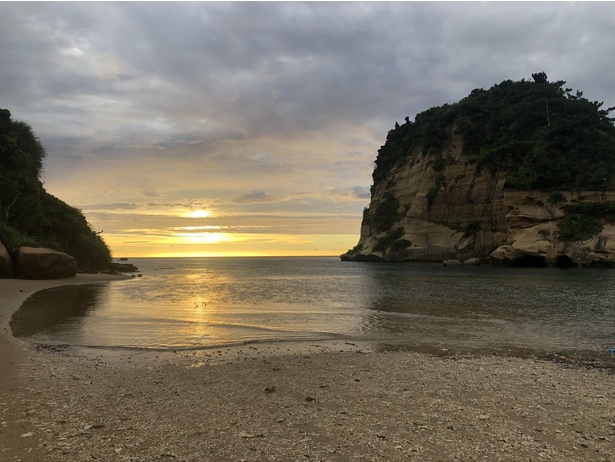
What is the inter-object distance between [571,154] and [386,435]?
75.1 meters

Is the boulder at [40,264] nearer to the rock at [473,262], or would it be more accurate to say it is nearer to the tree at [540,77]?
the rock at [473,262]

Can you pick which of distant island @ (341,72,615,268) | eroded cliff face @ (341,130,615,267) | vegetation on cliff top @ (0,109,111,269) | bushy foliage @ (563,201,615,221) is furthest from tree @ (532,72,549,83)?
vegetation on cliff top @ (0,109,111,269)

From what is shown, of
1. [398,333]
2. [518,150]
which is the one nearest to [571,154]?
[518,150]

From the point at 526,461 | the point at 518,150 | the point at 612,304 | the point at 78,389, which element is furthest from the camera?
the point at 518,150

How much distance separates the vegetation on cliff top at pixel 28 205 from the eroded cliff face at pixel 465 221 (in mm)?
63134

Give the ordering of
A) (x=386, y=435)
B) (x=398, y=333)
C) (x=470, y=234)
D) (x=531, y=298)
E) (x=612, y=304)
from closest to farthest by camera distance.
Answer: (x=386, y=435), (x=398, y=333), (x=612, y=304), (x=531, y=298), (x=470, y=234)

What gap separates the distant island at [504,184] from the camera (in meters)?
60.7

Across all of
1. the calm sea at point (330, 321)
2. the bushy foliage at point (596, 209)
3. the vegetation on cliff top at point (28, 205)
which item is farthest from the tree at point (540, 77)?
the vegetation on cliff top at point (28, 205)

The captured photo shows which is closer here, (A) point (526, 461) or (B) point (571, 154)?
(A) point (526, 461)

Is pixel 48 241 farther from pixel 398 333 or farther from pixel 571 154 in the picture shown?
pixel 571 154

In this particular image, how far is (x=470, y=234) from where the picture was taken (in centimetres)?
7600

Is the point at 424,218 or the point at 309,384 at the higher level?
the point at 424,218

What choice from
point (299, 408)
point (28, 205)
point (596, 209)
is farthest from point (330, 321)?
point (596, 209)

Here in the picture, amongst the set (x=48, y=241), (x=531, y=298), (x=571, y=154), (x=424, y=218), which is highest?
(x=571, y=154)
